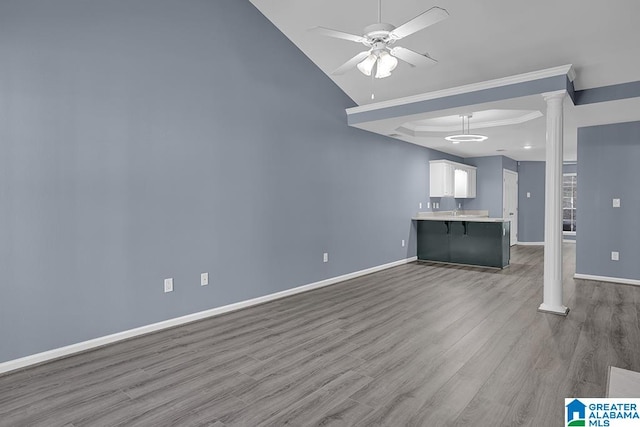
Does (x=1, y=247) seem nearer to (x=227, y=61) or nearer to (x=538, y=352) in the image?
(x=227, y=61)

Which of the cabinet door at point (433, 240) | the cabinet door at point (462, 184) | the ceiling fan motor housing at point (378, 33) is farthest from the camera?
the cabinet door at point (462, 184)

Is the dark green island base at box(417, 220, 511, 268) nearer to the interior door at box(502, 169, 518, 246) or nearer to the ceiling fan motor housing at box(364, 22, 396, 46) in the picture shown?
the interior door at box(502, 169, 518, 246)

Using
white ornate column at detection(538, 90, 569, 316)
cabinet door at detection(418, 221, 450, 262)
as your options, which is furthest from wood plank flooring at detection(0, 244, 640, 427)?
cabinet door at detection(418, 221, 450, 262)

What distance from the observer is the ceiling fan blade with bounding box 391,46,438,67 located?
2.89 meters

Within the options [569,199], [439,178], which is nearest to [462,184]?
[439,178]

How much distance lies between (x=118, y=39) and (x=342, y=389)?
345 cm

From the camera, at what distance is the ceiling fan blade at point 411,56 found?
2.89 metres

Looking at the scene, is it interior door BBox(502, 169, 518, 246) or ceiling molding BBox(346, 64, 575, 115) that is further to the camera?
interior door BBox(502, 169, 518, 246)

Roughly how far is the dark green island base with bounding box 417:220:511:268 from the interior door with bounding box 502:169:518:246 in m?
3.05

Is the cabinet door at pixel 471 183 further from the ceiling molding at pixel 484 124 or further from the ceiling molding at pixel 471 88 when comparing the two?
the ceiling molding at pixel 471 88

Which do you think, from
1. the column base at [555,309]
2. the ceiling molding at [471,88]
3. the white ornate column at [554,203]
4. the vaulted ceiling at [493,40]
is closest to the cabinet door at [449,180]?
the vaulted ceiling at [493,40]

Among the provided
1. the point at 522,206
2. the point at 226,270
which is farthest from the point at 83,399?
the point at 522,206

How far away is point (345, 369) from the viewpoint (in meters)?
2.71

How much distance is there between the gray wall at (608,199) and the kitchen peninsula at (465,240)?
1.20 metres
